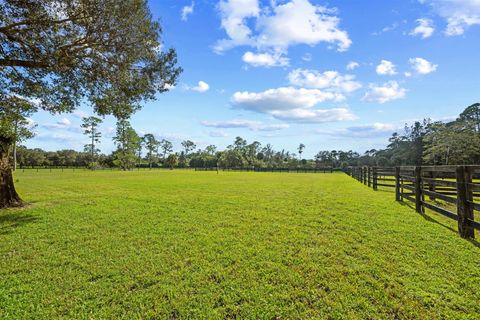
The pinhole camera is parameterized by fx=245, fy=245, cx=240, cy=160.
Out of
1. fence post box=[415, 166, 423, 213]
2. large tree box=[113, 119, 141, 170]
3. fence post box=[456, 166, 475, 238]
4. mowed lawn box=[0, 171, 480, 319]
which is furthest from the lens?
large tree box=[113, 119, 141, 170]

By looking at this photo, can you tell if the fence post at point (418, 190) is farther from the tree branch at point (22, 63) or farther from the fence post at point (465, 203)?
the tree branch at point (22, 63)

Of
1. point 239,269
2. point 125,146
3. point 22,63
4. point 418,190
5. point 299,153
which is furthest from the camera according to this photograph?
point 299,153

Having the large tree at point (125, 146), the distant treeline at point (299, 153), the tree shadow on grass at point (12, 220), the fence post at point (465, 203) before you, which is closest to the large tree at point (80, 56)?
the tree shadow on grass at point (12, 220)

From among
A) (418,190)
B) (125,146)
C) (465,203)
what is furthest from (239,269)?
(125,146)

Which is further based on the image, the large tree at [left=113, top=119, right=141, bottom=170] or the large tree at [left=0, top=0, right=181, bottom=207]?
the large tree at [left=113, top=119, right=141, bottom=170]

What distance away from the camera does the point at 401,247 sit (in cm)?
420

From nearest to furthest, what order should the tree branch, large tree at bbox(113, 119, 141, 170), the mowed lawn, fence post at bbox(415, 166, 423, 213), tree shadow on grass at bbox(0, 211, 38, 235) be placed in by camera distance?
the mowed lawn
tree shadow on grass at bbox(0, 211, 38, 235)
the tree branch
fence post at bbox(415, 166, 423, 213)
large tree at bbox(113, 119, 141, 170)

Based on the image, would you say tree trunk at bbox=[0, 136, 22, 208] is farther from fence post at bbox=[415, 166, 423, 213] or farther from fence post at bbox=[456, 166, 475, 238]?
fence post at bbox=[415, 166, 423, 213]

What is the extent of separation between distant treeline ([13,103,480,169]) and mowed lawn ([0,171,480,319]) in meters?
38.3

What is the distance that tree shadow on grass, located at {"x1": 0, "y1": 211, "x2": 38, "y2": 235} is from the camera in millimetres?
5652

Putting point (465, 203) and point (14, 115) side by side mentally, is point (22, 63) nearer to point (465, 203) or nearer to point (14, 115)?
Result: point (14, 115)

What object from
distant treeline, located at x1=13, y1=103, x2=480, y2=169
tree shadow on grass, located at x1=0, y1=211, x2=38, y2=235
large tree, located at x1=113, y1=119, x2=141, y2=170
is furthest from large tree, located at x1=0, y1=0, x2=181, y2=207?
large tree, located at x1=113, y1=119, x2=141, y2=170

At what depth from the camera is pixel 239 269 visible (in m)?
3.44

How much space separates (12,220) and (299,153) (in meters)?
108
